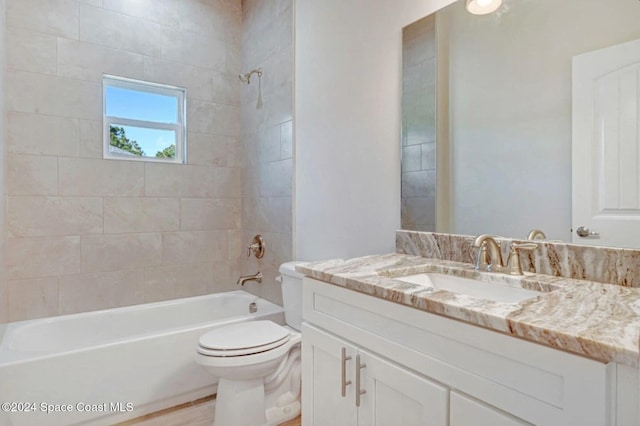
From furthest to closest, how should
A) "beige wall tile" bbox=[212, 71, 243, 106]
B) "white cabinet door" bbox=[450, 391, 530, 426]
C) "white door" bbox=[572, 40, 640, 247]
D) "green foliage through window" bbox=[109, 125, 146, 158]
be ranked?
1. "beige wall tile" bbox=[212, 71, 243, 106]
2. "green foliage through window" bbox=[109, 125, 146, 158]
3. "white door" bbox=[572, 40, 640, 247]
4. "white cabinet door" bbox=[450, 391, 530, 426]

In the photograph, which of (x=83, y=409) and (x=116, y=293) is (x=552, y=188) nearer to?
(x=83, y=409)

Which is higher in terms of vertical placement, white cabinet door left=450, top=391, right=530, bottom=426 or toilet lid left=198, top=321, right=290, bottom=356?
white cabinet door left=450, top=391, right=530, bottom=426

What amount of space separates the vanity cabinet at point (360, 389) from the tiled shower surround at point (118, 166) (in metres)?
1.09

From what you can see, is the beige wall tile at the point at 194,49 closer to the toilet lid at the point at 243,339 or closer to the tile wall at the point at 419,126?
the tile wall at the point at 419,126

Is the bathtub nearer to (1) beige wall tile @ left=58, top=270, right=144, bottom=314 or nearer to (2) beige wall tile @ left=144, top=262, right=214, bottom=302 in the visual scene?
(1) beige wall tile @ left=58, top=270, right=144, bottom=314

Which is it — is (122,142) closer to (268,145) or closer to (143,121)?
(143,121)

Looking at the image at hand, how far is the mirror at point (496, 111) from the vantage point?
128 cm

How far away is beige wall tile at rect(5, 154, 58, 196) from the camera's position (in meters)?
2.18

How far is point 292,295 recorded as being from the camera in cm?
214

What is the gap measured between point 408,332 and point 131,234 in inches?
87.5

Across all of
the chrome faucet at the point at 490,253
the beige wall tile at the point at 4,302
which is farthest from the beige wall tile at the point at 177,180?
the chrome faucet at the point at 490,253

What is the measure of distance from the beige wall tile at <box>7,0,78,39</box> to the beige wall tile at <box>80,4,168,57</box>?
54mm

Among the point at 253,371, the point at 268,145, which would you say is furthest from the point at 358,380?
the point at 268,145

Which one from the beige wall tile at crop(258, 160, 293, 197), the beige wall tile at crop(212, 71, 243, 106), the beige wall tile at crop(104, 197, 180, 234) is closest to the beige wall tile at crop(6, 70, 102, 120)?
the beige wall tile at crop(104, 197, 180, 234)
